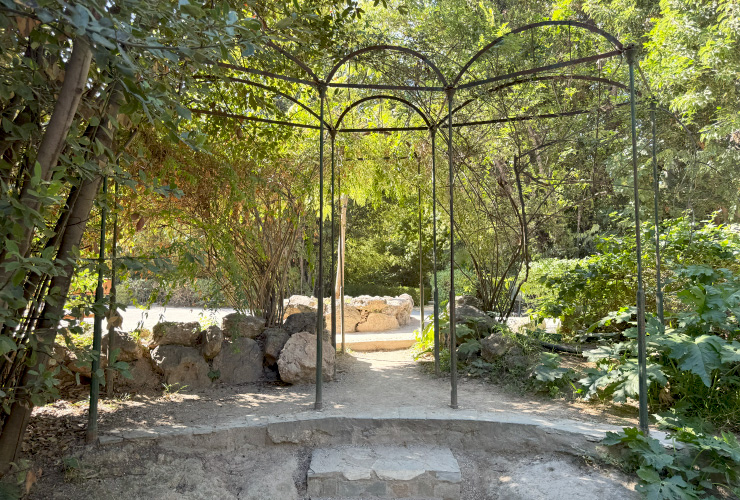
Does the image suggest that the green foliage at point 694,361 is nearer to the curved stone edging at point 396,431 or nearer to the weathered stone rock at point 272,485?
the curved stone edging at point 396,431

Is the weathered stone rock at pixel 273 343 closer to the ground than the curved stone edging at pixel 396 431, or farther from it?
farther from it

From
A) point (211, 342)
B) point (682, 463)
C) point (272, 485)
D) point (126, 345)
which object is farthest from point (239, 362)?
point (682, 463)

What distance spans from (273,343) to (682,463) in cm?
374

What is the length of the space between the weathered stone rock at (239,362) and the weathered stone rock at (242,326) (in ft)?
0.38

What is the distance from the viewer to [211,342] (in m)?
5.03

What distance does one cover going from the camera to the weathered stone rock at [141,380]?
464 cm

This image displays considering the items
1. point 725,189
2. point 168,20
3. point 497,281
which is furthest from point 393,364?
point 725,189

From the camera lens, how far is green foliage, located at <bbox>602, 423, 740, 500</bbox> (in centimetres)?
282

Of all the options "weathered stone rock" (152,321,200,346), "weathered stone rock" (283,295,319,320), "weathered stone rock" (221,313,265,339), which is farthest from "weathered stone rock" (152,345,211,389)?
"weathered stone rock" (283,295,319,320)

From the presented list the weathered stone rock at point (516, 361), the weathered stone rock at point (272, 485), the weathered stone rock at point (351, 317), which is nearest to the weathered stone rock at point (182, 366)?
the weathered stone rock at point (272, 485)

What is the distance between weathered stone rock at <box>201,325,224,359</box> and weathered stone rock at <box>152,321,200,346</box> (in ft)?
0.31

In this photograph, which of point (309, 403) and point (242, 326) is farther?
point (242, 326)

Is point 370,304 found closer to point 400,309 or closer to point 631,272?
point 400,309

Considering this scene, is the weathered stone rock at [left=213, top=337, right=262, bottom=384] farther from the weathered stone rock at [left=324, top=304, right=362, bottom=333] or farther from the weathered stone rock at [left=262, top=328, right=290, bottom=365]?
the weathered stone rock at [left=324, top=304, right=362, bottom=333]
